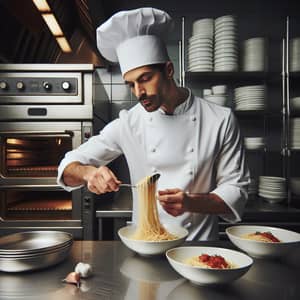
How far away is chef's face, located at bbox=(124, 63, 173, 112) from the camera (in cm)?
147

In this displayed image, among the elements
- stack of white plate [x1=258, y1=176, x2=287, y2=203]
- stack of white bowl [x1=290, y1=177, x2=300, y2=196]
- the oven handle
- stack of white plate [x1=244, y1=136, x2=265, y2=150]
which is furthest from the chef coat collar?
stack of white bowl [x1=290, y1=177, x2=300, y2=196]

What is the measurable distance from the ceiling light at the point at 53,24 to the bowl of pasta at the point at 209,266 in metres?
1.75

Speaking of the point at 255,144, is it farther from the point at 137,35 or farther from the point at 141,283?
the point at 141,283

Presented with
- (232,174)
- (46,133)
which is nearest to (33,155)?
(46,133)

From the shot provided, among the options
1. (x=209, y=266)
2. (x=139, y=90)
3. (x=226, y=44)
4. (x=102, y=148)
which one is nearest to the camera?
(x=209, y=266)

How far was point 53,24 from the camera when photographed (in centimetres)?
227

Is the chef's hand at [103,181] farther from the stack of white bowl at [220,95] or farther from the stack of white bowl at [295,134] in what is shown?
the stack of white bowl at [295,134]

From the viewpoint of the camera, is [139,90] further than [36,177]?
No

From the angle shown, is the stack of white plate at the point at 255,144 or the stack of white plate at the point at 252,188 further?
the stack of white plate at the point at 252,188

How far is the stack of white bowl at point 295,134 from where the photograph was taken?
264cm

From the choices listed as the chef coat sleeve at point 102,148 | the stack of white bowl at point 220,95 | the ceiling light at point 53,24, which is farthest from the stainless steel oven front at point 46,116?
the stack of white bowl at point 220,95

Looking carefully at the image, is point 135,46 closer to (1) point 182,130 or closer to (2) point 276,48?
(1) point 182,130

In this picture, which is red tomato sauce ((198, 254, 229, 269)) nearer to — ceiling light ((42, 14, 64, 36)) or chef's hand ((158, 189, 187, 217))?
chef's hand ((158, 189, 187, 217))

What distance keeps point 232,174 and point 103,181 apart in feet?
2.14
